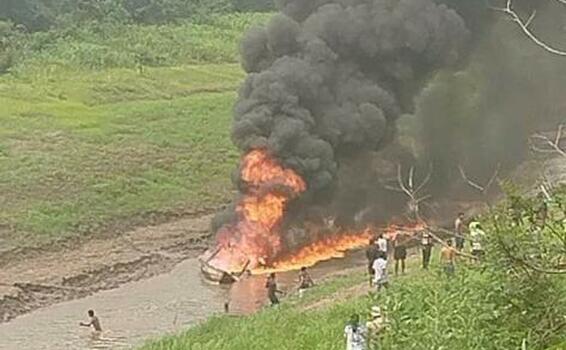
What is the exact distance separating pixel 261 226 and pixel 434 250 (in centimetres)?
565

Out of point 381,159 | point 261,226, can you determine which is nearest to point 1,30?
point 381,159

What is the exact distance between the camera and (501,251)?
11086 millimetres

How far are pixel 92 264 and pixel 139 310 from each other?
14.6 ft

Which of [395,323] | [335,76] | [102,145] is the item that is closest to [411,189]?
[395,323]

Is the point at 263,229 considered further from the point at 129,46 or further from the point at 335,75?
the point at 129,46

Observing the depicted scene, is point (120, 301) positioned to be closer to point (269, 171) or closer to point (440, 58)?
point (269, 171)

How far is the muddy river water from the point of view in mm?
24797

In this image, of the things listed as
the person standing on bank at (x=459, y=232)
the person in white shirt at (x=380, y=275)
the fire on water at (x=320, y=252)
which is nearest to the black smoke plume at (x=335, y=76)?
the fire on water at (x=320, y=252)

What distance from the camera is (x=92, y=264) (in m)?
31.7

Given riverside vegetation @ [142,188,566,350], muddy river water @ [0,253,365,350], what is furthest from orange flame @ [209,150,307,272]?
riverside vegetation @ [142,188,566,350]

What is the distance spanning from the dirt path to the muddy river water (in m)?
0.62

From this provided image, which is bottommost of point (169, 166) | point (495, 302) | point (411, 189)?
point (169, 166)

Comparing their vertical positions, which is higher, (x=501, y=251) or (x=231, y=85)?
(x=501, y=251)

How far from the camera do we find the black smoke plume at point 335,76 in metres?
32.5
